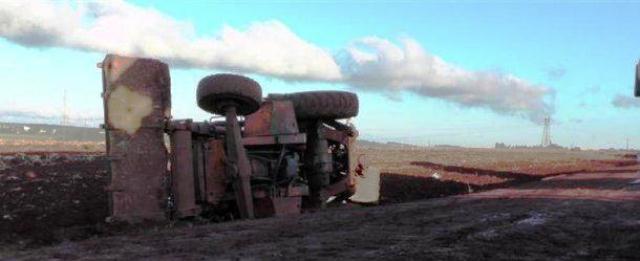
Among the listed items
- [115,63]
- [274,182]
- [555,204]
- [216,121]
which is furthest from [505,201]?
[115,63]

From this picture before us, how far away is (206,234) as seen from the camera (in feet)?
29.9

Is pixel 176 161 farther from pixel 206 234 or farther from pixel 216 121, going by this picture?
pixel 206 234

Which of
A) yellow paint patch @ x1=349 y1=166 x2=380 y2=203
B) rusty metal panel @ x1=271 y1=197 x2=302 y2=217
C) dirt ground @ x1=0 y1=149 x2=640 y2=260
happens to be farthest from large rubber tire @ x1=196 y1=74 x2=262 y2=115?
yellow paint patch @ x1=349 y1=166 x2=380 y2=203

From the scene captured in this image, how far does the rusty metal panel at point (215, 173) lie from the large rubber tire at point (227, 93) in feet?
1.95

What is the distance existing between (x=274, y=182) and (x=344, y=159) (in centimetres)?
262

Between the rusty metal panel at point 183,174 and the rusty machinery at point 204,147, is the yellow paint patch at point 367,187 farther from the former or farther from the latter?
the rusty metal panel at point 183,174

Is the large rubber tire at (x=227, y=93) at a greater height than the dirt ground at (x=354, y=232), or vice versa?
the large rubber tire at (x=227, y=93)

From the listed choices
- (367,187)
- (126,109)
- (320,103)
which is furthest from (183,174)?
(367,187)

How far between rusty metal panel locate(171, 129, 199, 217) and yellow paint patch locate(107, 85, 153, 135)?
62cm

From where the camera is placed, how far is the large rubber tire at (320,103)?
13.5 m

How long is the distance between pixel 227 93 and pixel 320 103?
Answer: 2.76 m

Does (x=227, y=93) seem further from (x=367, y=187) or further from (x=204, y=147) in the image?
(x=367, y=187)

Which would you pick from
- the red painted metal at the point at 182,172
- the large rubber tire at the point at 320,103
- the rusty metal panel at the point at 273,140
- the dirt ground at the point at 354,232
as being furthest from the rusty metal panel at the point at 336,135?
the red painted metal at the point at 182,172

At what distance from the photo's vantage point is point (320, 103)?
13.5 metres
